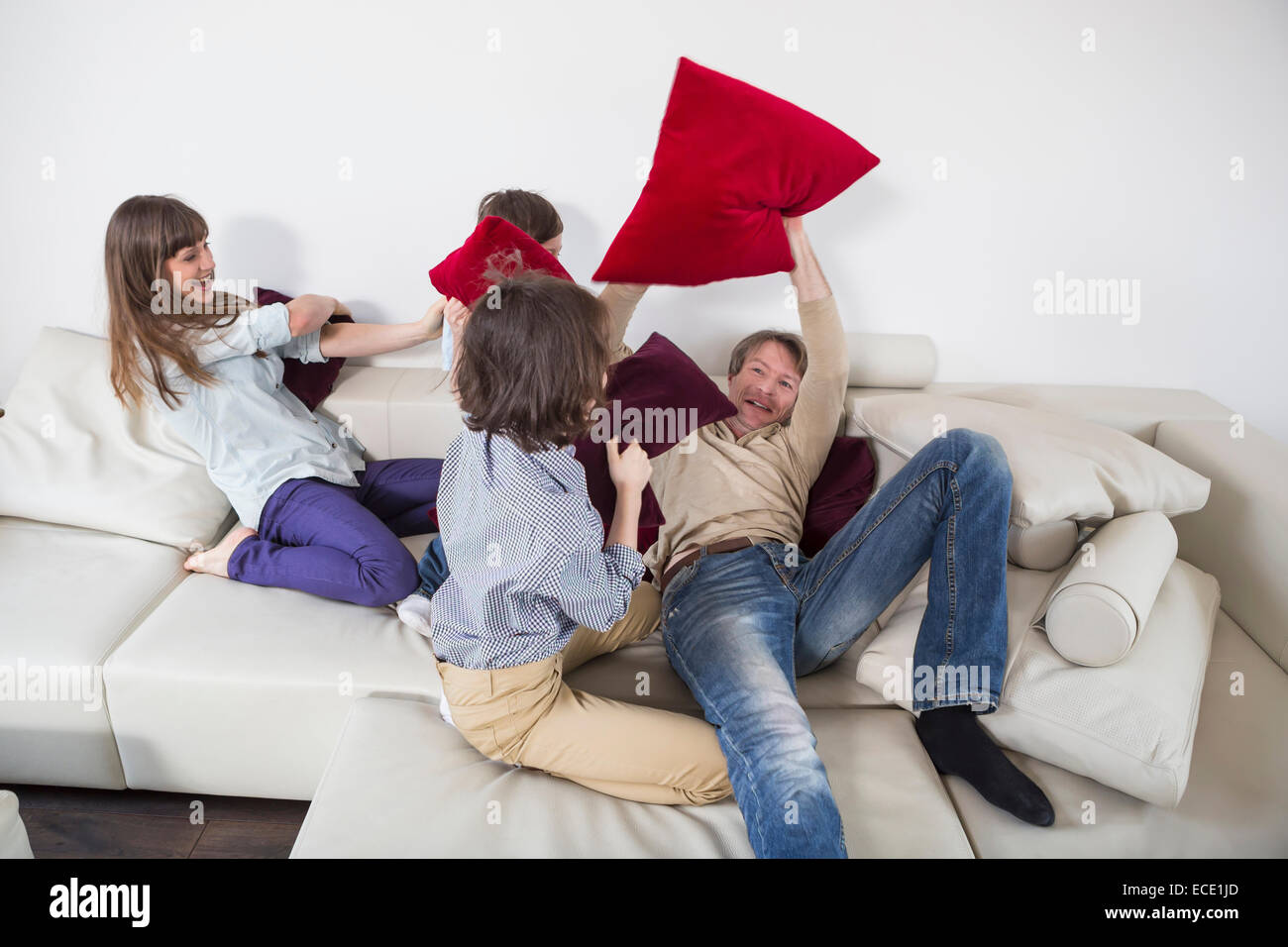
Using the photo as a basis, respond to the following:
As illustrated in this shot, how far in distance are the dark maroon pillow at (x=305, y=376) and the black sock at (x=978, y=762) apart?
1489 mm

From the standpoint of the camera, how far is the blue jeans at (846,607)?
52.1 inches

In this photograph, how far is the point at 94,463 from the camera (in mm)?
1887

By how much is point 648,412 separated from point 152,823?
3.87 ft

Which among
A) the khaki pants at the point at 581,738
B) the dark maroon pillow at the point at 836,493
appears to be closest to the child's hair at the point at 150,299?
the khaki pants at the point at 581,738

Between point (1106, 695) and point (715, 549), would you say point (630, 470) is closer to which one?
point (715, 549)

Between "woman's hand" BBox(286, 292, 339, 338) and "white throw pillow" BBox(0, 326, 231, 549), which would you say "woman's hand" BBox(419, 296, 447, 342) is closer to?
"woman's hand" BBox(286, 292, 339, 338)

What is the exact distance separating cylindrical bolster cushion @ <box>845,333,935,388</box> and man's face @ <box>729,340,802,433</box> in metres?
0.30

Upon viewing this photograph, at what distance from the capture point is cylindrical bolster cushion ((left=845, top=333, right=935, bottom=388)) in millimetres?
2082

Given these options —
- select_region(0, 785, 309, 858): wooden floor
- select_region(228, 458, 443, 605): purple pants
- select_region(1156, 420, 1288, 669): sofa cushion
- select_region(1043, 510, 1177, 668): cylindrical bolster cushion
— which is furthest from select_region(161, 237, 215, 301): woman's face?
select_region(1156, 420, 1288, 669): sofa cushion

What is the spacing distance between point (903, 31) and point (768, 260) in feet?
2.42

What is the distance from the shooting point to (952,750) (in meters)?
1.40

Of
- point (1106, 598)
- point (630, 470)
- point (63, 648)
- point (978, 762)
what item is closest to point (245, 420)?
point (63, 648)

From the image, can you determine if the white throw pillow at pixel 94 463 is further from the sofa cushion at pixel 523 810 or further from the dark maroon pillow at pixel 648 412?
the dark maroon pillow at pixel 648 412
